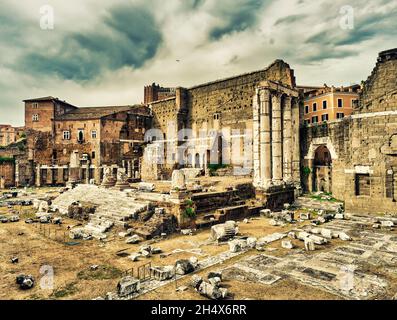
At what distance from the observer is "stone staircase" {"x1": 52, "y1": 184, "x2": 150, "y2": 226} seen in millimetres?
13461

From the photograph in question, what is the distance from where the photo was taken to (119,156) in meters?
39.1

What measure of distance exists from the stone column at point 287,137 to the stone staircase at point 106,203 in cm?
1240

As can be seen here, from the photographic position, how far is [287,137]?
70.2ft

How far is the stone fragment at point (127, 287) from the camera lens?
597cm

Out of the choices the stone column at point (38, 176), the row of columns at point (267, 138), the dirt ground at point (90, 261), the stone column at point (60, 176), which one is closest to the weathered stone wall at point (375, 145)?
the row of columns at point (267, 138)

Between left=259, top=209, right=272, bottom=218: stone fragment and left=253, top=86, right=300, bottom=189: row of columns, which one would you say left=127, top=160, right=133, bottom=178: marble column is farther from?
left=259, top=209, right=272, bottom=218: stone fragment

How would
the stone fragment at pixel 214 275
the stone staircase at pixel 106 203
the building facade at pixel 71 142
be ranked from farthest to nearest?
the building facade at pixel 71 142 → the stone staircase at pixel 106 203 → the stone fragment at pixel 214 275

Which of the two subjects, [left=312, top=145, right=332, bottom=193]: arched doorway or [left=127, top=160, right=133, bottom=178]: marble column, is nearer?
[left=312, top=145, right=332, bottom=193]: arched doorway

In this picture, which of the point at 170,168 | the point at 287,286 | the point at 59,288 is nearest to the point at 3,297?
the point at 59,288

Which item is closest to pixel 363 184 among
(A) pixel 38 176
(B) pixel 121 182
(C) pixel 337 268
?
(C) pixel 337 268

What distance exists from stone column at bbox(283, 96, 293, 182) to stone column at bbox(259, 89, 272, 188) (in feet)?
11.9

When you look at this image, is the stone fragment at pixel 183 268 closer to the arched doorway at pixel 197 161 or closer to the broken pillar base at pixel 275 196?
the broken pillar base at pixel 275 196

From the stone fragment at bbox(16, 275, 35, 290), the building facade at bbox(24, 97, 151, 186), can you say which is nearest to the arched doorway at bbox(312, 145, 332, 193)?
the stone fragment at bbox(16, 275, 35, 290)

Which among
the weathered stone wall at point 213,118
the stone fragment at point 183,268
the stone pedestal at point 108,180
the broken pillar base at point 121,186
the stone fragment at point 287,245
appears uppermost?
the weathered stone wall at point 213,118
